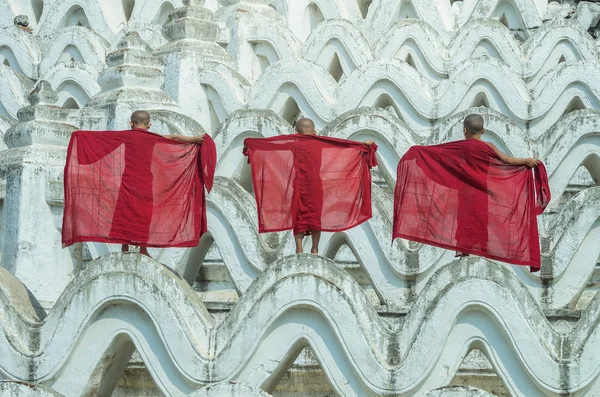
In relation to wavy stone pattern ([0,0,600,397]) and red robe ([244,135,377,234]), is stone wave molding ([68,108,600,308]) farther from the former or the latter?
red robe ([244,135,377,234])

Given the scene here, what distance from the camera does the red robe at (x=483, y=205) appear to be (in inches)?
389

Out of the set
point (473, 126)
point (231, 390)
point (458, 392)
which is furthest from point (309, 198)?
point (458, 392)

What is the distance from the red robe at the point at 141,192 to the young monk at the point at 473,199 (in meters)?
1.94

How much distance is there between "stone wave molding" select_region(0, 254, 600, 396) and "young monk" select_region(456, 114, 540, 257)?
348 millimetres

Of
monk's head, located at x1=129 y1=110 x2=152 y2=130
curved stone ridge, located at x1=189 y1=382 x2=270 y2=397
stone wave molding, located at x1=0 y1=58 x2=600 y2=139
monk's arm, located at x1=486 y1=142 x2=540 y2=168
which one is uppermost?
stone wave molding, located at x1=0 y1=58 x2=600 y2=139

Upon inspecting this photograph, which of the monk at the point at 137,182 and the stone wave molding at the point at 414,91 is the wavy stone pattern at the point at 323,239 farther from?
the monk at the point at 137,182

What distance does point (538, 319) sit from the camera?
365 inches

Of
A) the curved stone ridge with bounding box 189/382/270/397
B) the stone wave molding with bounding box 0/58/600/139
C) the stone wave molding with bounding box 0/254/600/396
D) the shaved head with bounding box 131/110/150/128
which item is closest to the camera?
the curved stone ridge with bounding box 189/382/270/397

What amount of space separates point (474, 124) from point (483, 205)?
22.9 inches

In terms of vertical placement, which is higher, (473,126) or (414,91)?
(414,91)

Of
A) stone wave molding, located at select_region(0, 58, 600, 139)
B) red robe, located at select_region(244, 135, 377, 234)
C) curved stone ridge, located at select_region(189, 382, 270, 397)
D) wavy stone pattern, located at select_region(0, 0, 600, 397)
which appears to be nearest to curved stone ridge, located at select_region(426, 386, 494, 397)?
wavy stone pattern, located at select_region(0, 0, 600, 397)

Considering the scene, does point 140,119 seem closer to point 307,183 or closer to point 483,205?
point 307,183

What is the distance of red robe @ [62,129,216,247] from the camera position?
10578 millimetres

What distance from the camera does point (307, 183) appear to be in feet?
34.2
